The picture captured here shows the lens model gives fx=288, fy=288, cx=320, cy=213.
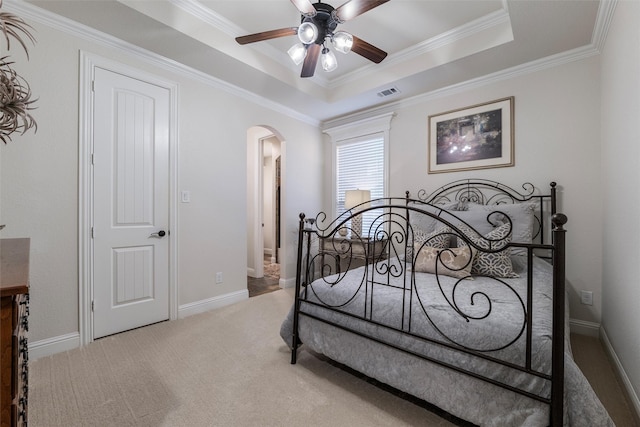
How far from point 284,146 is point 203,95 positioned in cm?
131

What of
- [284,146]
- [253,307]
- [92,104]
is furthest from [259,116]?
[253,307]

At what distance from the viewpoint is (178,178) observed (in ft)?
9.87

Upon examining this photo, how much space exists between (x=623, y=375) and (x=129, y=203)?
396 cm

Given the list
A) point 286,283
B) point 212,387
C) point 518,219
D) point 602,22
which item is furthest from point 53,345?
point 602,22

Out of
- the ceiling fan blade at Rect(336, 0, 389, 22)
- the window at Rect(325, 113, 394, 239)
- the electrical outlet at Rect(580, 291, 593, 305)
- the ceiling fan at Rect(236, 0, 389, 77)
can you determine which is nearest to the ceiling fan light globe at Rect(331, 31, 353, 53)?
the ceiling fan at Rect(236, 0, 389, 77)

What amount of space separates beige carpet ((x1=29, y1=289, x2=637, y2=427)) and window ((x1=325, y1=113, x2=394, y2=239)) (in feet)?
8.24

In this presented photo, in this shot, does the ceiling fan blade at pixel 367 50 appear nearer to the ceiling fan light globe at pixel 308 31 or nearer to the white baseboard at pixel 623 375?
the ceiling fan light globe at pixel 308 31

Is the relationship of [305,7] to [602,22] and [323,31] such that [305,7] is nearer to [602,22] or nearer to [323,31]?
[323,31]

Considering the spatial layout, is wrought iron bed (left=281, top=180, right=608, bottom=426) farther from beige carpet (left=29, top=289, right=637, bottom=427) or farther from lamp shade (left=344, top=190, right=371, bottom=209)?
lamp shade (left=344, top=190, right=371, bottom=209)

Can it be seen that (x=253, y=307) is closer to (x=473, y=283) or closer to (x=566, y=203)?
(x=473, y=283)

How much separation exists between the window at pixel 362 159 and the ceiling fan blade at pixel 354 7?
215 centimetres

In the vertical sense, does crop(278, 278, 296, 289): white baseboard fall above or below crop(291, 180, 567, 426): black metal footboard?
below

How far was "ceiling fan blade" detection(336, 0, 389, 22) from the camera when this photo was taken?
5.97ft

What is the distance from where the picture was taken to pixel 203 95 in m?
3.22
